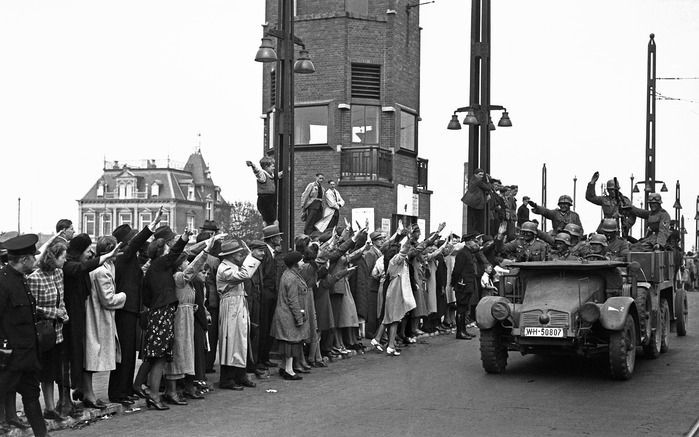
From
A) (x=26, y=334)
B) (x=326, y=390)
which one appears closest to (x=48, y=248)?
(x=26, y=334)

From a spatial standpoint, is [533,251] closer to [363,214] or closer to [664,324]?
[664,324]

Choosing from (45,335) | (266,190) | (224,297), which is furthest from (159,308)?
(266,190)

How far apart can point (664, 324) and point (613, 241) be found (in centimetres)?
171

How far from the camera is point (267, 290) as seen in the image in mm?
13984

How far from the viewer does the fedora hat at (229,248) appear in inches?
491

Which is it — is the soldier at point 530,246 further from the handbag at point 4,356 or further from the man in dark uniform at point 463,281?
the handbag at point 4,356

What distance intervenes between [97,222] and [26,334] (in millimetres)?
117824

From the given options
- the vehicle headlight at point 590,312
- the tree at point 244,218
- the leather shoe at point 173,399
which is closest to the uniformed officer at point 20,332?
the leather shoe at point 173,399

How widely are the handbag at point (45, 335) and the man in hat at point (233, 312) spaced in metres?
3.27

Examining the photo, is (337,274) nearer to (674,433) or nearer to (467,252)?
(467,252)

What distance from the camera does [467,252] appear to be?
19.2 meters

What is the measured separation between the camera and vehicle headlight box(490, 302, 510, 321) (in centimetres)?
1363

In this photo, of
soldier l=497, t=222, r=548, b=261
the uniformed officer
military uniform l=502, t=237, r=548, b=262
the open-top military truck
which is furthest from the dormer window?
the uniformed officer

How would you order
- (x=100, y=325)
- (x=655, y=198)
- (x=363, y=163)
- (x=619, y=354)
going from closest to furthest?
(x=100, y=325) → (x=619, y=354) → (x=655, y=198) → (x=363, y=163)
